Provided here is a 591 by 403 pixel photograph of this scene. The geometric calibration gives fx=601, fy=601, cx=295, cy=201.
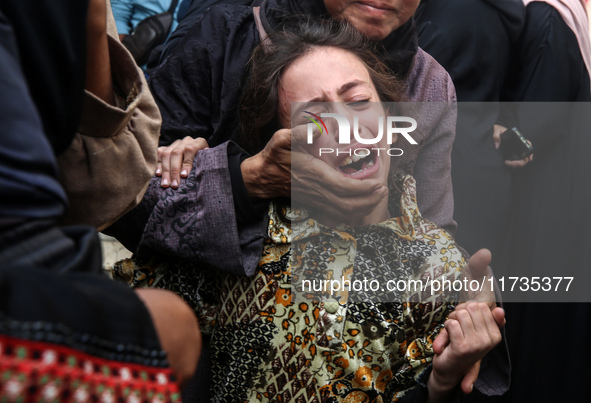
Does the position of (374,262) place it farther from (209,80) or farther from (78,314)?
(78,314)

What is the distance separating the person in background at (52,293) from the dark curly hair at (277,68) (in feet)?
2.60

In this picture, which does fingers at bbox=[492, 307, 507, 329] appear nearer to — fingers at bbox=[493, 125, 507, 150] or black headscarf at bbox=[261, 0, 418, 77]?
black headscarf at bbox=[261, 0, 418, 77]

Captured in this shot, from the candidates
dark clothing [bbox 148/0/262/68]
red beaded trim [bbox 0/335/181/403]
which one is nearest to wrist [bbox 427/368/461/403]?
red beaded trim [bbox 0/335/181/403]

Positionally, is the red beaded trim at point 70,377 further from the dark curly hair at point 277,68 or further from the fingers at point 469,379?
the dark curly hair at point 277,68

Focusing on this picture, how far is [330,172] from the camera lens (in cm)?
127

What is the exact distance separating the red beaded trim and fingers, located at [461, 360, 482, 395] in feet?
2.63

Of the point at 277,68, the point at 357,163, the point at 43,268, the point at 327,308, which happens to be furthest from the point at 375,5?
the point at 43,268

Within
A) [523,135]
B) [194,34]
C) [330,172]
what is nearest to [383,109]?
[330,172]

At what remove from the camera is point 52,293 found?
49 centimetres

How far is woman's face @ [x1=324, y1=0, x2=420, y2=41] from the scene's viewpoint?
1536 mm

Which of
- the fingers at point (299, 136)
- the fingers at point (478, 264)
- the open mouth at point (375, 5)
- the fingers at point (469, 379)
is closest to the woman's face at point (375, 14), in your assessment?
the open mouth at point (375, 5)

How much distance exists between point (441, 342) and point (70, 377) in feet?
2.86

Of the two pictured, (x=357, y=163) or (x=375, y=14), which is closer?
(x=357, y=163)

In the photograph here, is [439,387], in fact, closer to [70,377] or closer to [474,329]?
[474,329]
